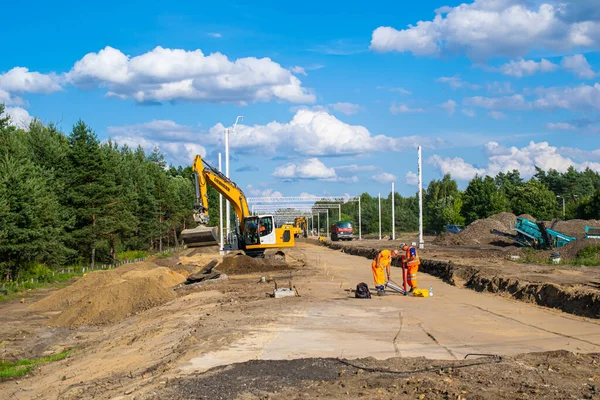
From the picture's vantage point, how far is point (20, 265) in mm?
37594

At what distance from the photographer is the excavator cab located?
3844 centimetres

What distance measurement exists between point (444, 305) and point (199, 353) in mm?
9792

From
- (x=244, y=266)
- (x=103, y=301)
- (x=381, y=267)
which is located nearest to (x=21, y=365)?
(x=103, y=301)

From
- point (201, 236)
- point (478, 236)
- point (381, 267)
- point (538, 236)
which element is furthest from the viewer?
point (478, 236)

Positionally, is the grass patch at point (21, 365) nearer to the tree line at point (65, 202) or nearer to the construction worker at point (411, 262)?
the construction worker at point (411, 262)

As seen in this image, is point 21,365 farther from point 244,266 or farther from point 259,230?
point 259,230

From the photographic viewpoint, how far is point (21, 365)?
15742mm

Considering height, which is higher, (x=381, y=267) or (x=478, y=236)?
(x=381, y=267)

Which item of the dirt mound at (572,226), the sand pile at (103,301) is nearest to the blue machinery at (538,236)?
the dirt mound at (572,226)

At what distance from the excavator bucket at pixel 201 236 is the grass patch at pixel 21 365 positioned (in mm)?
12507

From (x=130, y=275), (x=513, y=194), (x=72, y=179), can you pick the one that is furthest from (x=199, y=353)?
(x=513, y=194)

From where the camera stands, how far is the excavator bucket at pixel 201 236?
29.5 metres

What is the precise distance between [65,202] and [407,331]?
37803mm

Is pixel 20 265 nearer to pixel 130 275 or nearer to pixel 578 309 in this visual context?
pixel 130 275
